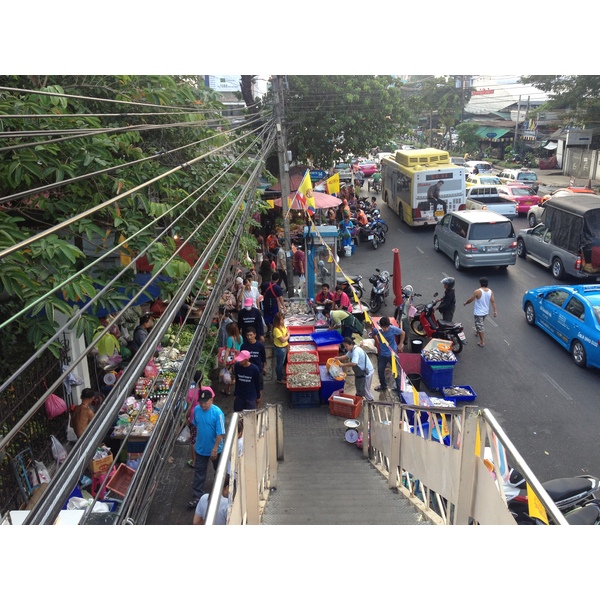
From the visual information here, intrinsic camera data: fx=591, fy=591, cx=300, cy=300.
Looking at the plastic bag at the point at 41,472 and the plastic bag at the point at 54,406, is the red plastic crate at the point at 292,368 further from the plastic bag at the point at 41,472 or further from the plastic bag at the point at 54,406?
the plastic bag at the point at 41,472

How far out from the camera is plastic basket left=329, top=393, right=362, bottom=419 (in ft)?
32.4

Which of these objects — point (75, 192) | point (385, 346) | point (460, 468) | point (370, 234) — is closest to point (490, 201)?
point (370, 234)

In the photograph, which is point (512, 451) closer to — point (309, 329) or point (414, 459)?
point (414, 459)

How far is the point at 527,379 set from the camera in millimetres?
11078

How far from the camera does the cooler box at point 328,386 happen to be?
1039cm

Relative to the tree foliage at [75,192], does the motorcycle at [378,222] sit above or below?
below

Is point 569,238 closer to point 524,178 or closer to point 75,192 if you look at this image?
point 75,192

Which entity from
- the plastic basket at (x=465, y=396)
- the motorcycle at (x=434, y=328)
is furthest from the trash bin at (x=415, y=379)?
the motorcycle at (x=434, y=328)

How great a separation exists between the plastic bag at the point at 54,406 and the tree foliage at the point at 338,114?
1520 centimetres

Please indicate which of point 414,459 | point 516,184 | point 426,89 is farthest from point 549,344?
point 426,89

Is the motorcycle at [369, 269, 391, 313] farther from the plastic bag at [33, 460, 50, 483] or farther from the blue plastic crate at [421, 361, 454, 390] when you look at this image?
the plastic bag at [33, 460, 50, 483]

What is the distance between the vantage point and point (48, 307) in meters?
4.88

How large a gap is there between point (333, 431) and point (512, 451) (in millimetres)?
6162

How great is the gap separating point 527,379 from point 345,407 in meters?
3.69
